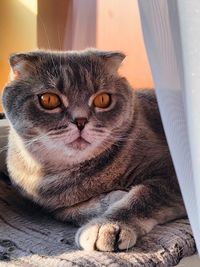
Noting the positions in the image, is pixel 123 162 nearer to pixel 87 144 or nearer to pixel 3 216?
pixel 87 144

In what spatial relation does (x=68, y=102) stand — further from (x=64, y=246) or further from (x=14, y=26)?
(x=14, y=26)

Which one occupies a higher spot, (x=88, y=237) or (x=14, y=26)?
(x=14, y=26)

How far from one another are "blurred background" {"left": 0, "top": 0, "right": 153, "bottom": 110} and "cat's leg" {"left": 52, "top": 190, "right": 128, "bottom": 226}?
1.68 ft

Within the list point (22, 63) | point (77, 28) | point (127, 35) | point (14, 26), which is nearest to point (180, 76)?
point (22, 63)

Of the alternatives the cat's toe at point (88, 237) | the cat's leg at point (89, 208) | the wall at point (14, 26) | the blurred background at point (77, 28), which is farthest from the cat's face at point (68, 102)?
the wall at point (14, 26)

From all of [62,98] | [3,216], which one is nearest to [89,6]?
[62,98]

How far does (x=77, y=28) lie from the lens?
1751mm

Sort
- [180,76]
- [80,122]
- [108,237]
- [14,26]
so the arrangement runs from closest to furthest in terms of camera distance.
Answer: [180,76]
[108,237]
[80,122]
[14,26]

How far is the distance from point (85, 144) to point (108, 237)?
9.6 inches

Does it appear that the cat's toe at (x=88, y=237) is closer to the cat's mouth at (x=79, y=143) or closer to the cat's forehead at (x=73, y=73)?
the cat's mouth at (x=79, y=143)

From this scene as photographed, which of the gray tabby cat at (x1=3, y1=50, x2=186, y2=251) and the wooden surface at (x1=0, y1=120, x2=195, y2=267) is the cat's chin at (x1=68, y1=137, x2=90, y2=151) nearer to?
the gray tabby cat at (x1=3, y1=50, x2=186, y2=251)

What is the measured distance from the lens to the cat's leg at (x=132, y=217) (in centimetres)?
78

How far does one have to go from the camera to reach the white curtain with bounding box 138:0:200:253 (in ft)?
1.62

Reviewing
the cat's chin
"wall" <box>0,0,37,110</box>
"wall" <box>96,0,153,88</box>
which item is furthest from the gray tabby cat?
"wall" <box>0,0,37,110</box>
